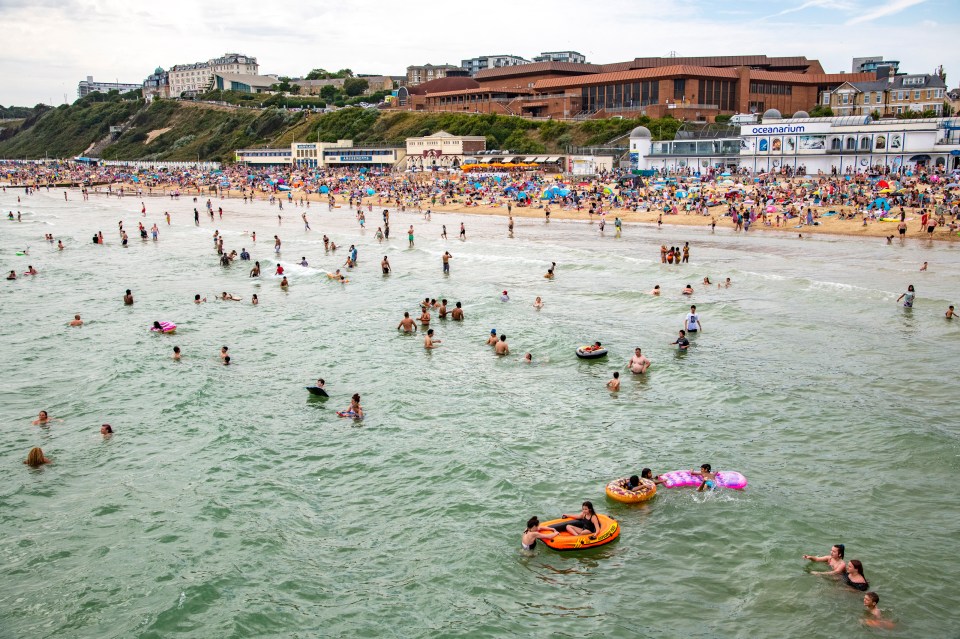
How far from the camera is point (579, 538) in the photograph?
1184 centimetres

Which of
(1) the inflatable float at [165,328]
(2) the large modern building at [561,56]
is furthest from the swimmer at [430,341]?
(2) the large modern building at [561,56]

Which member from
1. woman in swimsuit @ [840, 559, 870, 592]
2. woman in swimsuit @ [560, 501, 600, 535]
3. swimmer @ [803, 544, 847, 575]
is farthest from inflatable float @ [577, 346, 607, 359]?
woman in swimsuit @ [840, 559, 870, 592]

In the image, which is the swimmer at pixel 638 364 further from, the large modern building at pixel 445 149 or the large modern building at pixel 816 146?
the large modern building at pixel 445 149

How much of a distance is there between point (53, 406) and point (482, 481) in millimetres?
11487

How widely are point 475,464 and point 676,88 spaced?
90922mm

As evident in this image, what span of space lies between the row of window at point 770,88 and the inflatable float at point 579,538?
10004 cm

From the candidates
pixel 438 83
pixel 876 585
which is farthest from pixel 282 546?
pixel 438 83

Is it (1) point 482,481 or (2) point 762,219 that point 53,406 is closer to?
(1) point 482,481

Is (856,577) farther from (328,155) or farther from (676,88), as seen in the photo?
(328,155)

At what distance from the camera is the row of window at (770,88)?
100581 mm

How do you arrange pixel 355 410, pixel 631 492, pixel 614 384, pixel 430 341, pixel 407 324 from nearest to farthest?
1. pixel 631 492
2. pixel 355 410
3. pixel 614 384
4. pixel 430 341
5. pixel 407 324

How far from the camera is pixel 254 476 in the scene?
14.8m

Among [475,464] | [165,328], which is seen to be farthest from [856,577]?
[165,328]

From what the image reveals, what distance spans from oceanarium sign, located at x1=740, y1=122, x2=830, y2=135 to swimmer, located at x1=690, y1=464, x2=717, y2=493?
5807cm
